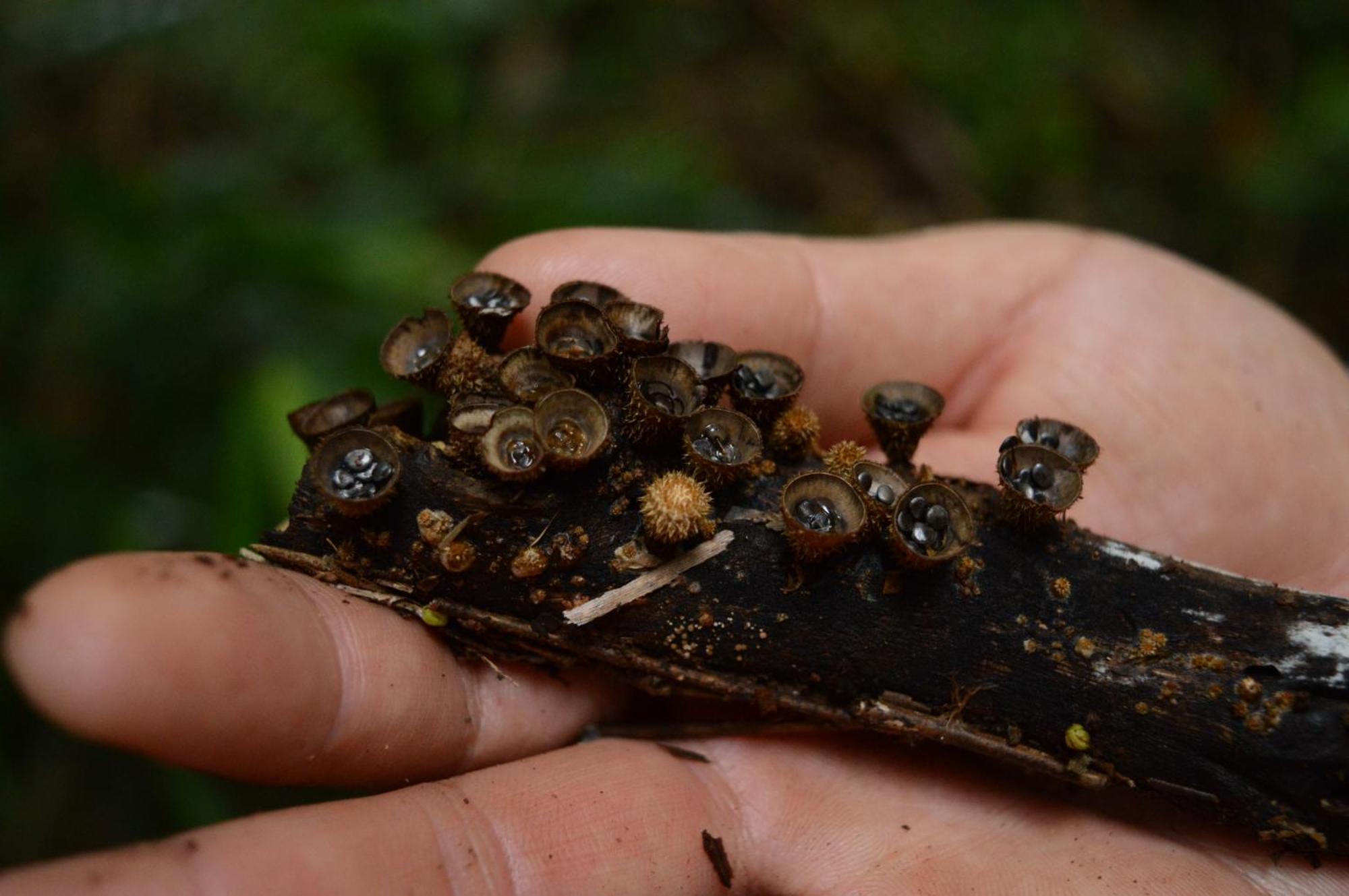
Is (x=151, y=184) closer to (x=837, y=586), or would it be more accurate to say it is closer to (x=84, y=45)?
(x=84, y=45)

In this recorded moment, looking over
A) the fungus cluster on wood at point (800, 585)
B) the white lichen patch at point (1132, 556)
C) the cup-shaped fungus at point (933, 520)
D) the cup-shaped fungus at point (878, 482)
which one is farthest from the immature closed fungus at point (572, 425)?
the white lichen patch at point (1132, 556)

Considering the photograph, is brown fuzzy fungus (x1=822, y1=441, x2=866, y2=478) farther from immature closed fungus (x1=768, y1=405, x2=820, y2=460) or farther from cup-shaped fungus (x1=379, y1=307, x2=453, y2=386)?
cup-shaped fungus (x1=379, y1=307, x2=453, y2=386)

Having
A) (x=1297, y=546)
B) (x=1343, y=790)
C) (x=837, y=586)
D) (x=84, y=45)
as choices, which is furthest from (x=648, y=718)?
(x=84, y=45)

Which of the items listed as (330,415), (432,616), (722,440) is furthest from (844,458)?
(330,415)

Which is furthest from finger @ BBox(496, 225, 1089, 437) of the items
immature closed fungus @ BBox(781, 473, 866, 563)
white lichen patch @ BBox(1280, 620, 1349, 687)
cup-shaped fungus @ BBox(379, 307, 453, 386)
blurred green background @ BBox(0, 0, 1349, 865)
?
white lichen patch @ BBox(1280, 620, 1349, 687)

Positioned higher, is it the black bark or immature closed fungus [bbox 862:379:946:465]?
immature closed fungus [bbox 862:379:946:465]

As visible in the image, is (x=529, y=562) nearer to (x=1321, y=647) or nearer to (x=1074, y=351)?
(x=1321, y=647)

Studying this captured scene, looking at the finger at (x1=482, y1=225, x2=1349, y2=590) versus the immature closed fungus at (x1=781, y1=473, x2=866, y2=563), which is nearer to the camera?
the immature closed fungus at (x1=781, y1=473, x2=866, y2=563)
